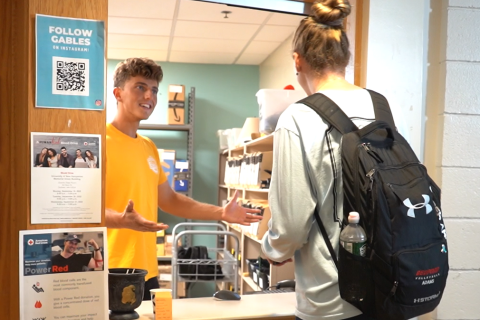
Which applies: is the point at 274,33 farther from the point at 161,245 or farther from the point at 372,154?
the point at 372,154

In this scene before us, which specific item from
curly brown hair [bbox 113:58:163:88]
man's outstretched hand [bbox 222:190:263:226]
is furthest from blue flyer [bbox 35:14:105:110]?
curly brown hair [bbox 113:58:163:88]

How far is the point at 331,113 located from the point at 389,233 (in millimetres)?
347

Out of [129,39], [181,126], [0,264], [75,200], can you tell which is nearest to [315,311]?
[75,200]

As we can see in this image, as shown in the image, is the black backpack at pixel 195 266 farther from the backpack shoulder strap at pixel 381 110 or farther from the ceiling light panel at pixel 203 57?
the backpack shoulder strap at pixel 381 110

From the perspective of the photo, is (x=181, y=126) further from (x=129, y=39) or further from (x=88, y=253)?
(x=88, y=253)

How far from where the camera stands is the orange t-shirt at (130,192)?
2.19 m

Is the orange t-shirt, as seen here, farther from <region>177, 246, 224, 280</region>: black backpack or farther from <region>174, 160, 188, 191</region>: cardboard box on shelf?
<region>174, 160, 188, 191</region>: cardboard box on shelf

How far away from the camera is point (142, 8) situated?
165 inches

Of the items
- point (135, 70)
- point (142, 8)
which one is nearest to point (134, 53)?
point (142, 8)

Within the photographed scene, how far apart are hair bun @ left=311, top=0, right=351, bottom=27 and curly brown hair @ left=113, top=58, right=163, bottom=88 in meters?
1.17

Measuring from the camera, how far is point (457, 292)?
209 cm

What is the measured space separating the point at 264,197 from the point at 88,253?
2933mm

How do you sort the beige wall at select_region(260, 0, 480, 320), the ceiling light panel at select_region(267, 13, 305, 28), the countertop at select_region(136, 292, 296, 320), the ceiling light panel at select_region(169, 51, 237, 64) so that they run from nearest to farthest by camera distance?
the countertop at select_region(136, 292, 296, 320), the beige wall at select_region(260, 0, 480, 320), the ceiling light panel at select_region(267, 13, 305, 28), the ceiling light panel at select_region(169, 51, 237, 64)

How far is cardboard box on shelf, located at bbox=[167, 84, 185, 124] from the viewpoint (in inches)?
232
